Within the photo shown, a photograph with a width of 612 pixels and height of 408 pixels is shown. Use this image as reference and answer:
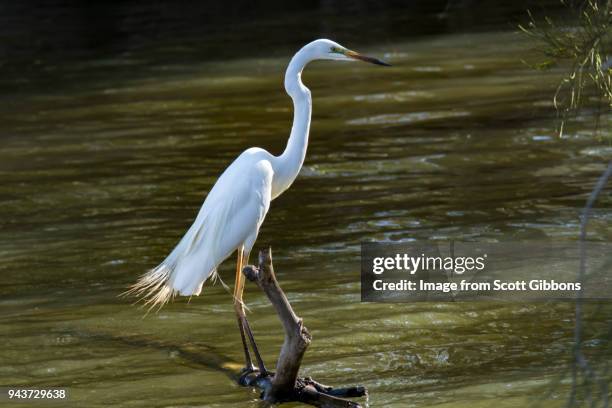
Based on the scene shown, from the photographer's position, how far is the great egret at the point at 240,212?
16.0 ft

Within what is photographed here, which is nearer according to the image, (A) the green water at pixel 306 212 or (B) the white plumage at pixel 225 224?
(A) the green water at pixel 306 212

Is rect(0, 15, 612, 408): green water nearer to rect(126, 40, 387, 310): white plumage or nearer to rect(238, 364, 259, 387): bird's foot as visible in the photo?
rect(238, 364, 259, 387): bird's foot

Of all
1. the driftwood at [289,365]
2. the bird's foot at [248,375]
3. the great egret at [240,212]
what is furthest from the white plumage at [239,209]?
the driftwood at [289,365]

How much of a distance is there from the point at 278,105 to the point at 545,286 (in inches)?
224

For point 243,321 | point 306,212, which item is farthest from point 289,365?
point 306,212

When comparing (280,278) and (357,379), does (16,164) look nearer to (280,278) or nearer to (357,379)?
(280,278)

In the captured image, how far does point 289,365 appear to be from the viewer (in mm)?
4133

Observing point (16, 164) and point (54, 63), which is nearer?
point (16, 164)

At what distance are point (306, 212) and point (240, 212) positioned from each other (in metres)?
2.54

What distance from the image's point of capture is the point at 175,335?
17.5 ft

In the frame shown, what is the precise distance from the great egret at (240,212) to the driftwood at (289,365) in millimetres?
460

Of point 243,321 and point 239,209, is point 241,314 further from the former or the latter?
point 239,209

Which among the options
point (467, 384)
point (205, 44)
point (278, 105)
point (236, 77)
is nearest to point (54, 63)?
point (205, 44)

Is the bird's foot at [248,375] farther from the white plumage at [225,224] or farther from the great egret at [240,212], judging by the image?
the white plumage at [225,224]
